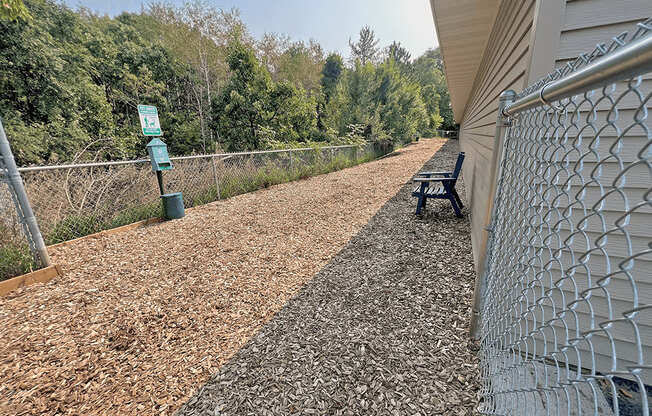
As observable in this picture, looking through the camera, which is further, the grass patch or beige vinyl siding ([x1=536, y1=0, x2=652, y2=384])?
the grass patch

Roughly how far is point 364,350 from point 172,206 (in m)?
4.62

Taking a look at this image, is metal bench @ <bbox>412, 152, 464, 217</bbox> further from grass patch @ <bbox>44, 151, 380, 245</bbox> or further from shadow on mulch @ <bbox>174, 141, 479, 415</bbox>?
grass patch @ <bbox>44, 151, 380, 245</bbox>

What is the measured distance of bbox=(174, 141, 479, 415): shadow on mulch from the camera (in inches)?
62.1

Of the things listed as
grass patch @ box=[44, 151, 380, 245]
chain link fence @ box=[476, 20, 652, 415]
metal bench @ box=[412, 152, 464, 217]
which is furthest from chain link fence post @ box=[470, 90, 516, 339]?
grass patch @ box=[44, 151, 380, 245]

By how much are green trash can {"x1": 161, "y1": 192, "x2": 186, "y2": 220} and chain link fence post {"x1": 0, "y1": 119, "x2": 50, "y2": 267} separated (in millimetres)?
1981

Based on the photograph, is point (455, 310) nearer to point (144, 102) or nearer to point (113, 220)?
point (113, 220)

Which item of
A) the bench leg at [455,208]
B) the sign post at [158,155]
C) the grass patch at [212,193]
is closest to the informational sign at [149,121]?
the sign post at [158,155]

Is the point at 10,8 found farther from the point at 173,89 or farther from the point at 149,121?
the point at 173,89

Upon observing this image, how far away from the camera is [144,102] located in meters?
15.4

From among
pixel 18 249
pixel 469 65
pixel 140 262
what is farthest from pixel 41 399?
pixel 469 65

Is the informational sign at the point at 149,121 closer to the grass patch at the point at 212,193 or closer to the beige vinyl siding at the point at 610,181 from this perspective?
the grass patch at the point at 212,193

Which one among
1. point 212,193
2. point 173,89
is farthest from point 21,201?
point 173,89

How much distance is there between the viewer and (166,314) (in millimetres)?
2385

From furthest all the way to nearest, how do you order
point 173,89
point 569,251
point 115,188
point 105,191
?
1. point 173,89
2. point 115,188
3. point 105,191
4. point 569,251
